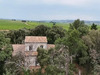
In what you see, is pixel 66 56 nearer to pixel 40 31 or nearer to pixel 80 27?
pixel 80 27

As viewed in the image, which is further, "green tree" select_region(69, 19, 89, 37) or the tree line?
"green tree" select_region(69, 19, 89, 37)

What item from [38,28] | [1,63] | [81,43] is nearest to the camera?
[1,63]

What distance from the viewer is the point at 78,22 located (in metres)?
38.3

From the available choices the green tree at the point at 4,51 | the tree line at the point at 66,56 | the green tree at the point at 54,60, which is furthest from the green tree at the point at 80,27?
the green tree at the point at 4,51

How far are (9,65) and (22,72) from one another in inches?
79.9

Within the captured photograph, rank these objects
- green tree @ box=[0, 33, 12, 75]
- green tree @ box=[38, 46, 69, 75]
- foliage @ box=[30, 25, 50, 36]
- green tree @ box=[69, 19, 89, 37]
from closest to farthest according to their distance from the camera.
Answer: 1. green tree @ box=[38, 46, 69, 75]
2. green tree @ box=[0, 33, 12, 75]
3. green tree @ box=[69, 19, 89, 37]
4. foliage @ box=[30, 25, 50, 36]

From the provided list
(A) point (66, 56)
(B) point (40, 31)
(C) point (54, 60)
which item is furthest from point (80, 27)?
→ (B) point (40, 31)

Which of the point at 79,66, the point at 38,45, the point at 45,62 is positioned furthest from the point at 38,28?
the point at 45,62

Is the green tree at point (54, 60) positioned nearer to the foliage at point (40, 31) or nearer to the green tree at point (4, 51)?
the green tree at point (4, 51)

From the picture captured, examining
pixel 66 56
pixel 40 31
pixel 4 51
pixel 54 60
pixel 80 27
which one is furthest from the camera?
pixel 40 31

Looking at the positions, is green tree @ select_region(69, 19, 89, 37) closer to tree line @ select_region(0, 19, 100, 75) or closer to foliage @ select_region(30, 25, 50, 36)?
tree line @ select_region(0, 19, 100, 75)

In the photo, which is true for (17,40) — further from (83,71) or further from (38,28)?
(83,71)

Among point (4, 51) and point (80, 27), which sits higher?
point (80, 27)

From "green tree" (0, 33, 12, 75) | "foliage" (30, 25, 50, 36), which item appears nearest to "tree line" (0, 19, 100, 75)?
"green tree" (0, 33, 12, 75)
